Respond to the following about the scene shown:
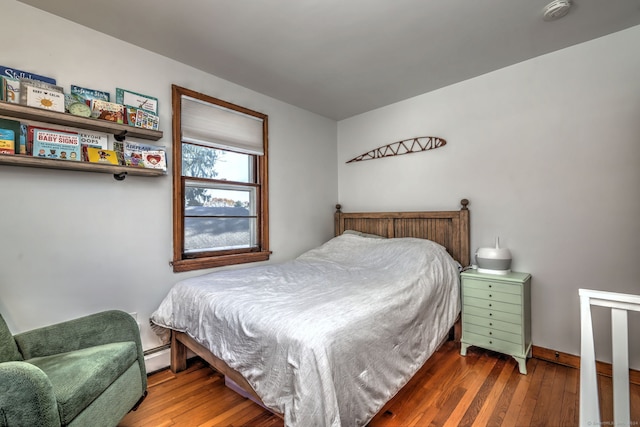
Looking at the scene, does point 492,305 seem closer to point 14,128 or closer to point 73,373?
point 73,373

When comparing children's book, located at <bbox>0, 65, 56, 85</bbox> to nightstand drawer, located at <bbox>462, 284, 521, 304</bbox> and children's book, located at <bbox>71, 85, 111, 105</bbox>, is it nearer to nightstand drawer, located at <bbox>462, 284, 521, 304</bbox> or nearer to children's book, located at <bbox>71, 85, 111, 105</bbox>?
children's book, located at <bbox>71, 85, 111, 105</bbox>

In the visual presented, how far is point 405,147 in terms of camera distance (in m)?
3.12

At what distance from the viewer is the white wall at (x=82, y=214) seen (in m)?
1.65

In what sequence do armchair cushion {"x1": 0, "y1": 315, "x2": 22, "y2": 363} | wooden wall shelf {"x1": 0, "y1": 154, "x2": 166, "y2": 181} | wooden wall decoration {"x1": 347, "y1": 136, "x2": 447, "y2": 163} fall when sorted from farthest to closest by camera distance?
wooden wall decoration {"x1": 347, "y1": 136, "x2": 447, "y2": 163} < wooden wall shelf {"x1": 0, "y1": 154, "x2": 166, "y2": 181} < armchair cushion {"x1": 0, "y1": 315, "x2": 22, "y2": 363}

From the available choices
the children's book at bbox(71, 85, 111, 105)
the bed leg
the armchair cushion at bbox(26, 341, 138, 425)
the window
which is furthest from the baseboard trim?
the children's book at bbox(71, 85, 111, 105)

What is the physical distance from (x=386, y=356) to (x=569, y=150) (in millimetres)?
2143

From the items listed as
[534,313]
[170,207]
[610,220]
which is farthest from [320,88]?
[534,313]

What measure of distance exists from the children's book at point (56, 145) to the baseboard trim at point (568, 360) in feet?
12.0

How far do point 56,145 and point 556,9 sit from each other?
3.16m

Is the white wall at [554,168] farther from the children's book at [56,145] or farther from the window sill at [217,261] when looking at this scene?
the children's book at [56,145]

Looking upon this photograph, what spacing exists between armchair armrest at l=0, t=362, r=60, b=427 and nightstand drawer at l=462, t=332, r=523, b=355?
→ 8.49 ft

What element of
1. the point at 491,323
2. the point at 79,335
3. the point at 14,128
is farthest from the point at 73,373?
the point at 491,323

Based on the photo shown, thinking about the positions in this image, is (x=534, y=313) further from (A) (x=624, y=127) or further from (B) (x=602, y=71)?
(B) (x=602, y=71)

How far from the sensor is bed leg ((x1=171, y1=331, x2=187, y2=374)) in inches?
82.9
